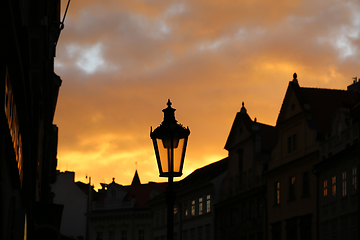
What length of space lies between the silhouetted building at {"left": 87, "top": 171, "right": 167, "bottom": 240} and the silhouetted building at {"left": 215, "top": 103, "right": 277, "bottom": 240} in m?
18.7

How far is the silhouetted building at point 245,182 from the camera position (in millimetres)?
49688

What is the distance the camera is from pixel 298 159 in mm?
43781

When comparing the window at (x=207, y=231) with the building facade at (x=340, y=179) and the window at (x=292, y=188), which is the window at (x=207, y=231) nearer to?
the window at (x=292, y=188)

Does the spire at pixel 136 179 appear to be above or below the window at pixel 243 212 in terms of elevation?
above

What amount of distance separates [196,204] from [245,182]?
407 inches

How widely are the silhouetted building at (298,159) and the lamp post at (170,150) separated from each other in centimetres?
3047

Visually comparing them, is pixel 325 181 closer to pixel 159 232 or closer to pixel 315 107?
pixel 315 107

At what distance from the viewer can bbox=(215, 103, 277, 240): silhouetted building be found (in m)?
49.7

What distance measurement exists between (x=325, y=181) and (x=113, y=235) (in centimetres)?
4025

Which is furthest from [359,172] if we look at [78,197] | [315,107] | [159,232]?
[78,197]

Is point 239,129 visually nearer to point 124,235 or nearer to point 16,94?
point 124,235

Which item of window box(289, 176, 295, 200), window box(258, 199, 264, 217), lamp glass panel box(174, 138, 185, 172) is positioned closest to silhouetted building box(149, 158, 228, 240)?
window box(258, 199, 264, 217)

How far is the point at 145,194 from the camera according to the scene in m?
78.6

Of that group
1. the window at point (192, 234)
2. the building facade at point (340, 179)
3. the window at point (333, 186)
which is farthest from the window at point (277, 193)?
the window at point (192, 234)
